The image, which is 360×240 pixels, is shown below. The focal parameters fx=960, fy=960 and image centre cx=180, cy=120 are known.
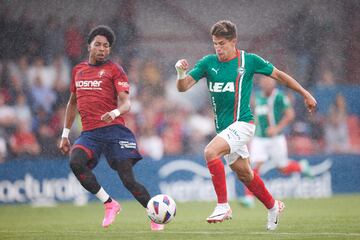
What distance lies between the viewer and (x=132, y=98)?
816 inches

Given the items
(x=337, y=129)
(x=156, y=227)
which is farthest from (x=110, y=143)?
(x=337, y=129)

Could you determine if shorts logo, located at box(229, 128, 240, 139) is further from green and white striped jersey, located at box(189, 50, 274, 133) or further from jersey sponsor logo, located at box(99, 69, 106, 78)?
jersey sponsor logo, located at box(99, 69, 106, 78)

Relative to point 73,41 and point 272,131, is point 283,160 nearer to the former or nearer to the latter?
point 272,131

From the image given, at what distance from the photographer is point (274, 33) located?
882 inches

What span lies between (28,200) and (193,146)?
4.28 metres

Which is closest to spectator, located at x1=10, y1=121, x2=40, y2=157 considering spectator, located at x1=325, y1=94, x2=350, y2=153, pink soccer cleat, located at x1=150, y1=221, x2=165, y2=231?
spectator, located at x1=325, y1=94, x2=350, y2=153

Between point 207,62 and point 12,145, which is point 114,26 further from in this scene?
Answer: point 207,62

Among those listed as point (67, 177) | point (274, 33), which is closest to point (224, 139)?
point (67, 177)

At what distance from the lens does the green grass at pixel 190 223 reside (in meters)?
10.6

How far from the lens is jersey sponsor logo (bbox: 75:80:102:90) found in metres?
11.6

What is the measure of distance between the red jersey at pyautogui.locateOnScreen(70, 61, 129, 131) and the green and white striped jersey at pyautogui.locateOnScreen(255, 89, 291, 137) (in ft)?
20.8

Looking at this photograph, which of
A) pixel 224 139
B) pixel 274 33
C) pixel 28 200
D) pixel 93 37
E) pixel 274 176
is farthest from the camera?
pixel 274 33

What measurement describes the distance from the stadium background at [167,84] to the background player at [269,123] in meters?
1.89

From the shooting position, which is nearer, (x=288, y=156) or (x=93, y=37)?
(x=93, y=37)
